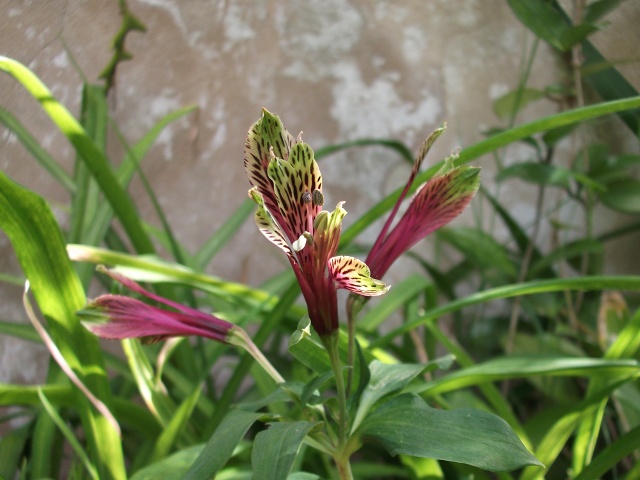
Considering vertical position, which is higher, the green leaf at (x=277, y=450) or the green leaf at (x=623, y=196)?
the green leaf at (x=623, y=196)

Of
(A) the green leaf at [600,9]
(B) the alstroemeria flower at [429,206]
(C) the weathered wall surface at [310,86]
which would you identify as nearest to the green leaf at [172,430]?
(B) the alstroemeria flower at [429,206]

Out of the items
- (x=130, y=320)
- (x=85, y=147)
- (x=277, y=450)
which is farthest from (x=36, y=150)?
(x=277, y=450)

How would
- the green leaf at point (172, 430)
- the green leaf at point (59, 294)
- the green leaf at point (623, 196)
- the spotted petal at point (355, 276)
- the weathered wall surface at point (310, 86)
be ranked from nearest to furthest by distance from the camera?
the spotted petal at point (355, 276), the green leaf at point (59, 294), the green leaf at point (172, 430), the green leaf at point (623, 196), the weathered wall surface at point (310, 86)

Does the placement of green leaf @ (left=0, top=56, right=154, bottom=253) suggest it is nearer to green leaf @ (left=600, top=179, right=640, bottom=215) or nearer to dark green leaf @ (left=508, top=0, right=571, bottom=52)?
dark green leaf @ (left=508, top=0, right=571, bottom=52)

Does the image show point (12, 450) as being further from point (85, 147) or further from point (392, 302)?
point (392, 302)

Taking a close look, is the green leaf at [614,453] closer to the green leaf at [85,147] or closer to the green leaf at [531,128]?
the green leaf at [531,128]

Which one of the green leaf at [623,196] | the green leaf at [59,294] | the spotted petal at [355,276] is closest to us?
the spotted petal at [355,276]

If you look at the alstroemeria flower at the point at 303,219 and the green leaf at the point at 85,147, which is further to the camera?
the green leaf at the point at 85,147

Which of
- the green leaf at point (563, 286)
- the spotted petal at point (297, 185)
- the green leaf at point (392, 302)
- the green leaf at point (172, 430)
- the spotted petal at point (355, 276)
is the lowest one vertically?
the green leaf at point (172, 430)
